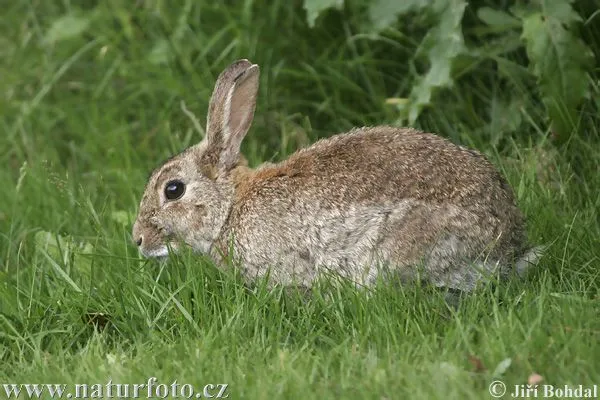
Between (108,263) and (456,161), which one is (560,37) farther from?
(108,263)

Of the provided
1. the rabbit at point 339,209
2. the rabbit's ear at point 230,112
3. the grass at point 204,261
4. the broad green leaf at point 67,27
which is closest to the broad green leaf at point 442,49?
the grass at point 204,261

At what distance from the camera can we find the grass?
14.7 feet

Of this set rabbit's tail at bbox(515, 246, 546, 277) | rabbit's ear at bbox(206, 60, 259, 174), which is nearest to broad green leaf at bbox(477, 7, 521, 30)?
rabbit's ear at bbox(206, 60, 259, 174)

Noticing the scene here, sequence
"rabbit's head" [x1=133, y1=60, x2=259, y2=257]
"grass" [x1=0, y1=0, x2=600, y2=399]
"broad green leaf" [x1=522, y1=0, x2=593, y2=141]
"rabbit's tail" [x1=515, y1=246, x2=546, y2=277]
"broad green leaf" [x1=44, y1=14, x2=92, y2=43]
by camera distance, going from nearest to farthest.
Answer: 1. "grass" [x1=0, y1=0, x2=600, y2=399]
2. "rabbit's tail" [x1=515, y1=246, x2=546, y2=277]
3. "rabbit's head" [x1=133, y1=60, x2=259, y2=257]
4. "broad green leaf" [x1=522, y1=0, x2=593, y2=141]
5. "broad green leaf" [x1=44, y1=14, x2=92, y2=43]

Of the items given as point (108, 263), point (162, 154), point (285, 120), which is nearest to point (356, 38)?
point (285, 120)

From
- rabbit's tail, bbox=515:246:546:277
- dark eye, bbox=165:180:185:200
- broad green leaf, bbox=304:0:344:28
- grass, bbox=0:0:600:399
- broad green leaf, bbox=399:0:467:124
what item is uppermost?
broad green leaf, bbox=304:0:344:28

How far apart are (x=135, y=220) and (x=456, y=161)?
1.70m

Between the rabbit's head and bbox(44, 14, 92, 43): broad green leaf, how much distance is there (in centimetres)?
221

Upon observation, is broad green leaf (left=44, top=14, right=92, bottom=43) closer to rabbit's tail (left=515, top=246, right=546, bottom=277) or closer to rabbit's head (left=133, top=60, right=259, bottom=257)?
rabbit's head (left=133, top=60, right=259, bottom=257)

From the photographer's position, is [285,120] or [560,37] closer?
[560,37]

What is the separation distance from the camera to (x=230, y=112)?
578 centimetres

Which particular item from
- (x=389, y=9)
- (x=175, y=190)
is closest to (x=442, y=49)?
(x=389, y=9)

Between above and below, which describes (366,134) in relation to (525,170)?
above

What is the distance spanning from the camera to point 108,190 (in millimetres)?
6941
